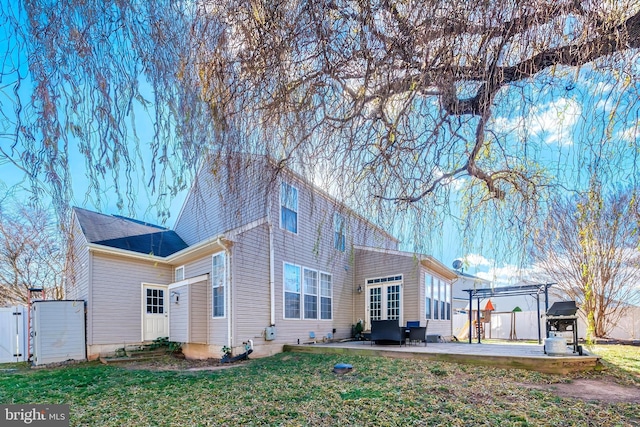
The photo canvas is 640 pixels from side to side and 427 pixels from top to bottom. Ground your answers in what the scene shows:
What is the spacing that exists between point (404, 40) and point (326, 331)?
1107cm

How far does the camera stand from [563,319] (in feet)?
27.8

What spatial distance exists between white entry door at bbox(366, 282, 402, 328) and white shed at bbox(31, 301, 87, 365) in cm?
882

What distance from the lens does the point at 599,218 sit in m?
3.59

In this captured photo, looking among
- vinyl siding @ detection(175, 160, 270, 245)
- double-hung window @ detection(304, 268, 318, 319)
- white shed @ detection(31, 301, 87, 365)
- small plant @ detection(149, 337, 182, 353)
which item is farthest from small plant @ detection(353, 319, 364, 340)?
vinyl siding @ detection(175, 160, 270, 245)

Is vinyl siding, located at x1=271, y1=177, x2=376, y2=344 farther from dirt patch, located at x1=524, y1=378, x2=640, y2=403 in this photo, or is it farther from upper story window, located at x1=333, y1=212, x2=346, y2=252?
dirt patch, located at x1=524, y1=378, x2=640, y2=403

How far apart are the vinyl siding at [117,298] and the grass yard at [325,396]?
220cm

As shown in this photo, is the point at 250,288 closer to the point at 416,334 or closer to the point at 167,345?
the point at 167,345

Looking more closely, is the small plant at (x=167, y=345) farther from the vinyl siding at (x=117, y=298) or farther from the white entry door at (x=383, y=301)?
the white entry door at (x=383, y=301)

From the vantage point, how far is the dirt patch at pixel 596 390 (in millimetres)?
5238

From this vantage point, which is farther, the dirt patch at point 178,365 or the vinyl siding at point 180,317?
the vinyl siding at point 180,317

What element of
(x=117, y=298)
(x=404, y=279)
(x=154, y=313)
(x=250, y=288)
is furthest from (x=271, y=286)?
(x=404, y=279)

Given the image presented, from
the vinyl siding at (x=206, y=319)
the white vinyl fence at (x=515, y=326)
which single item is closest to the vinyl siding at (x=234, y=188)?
the vinyl siding at (x=206, y=319)

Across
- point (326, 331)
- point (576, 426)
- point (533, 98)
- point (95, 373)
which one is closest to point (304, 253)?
point (326, 331)

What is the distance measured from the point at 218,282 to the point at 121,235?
3.94 meters
